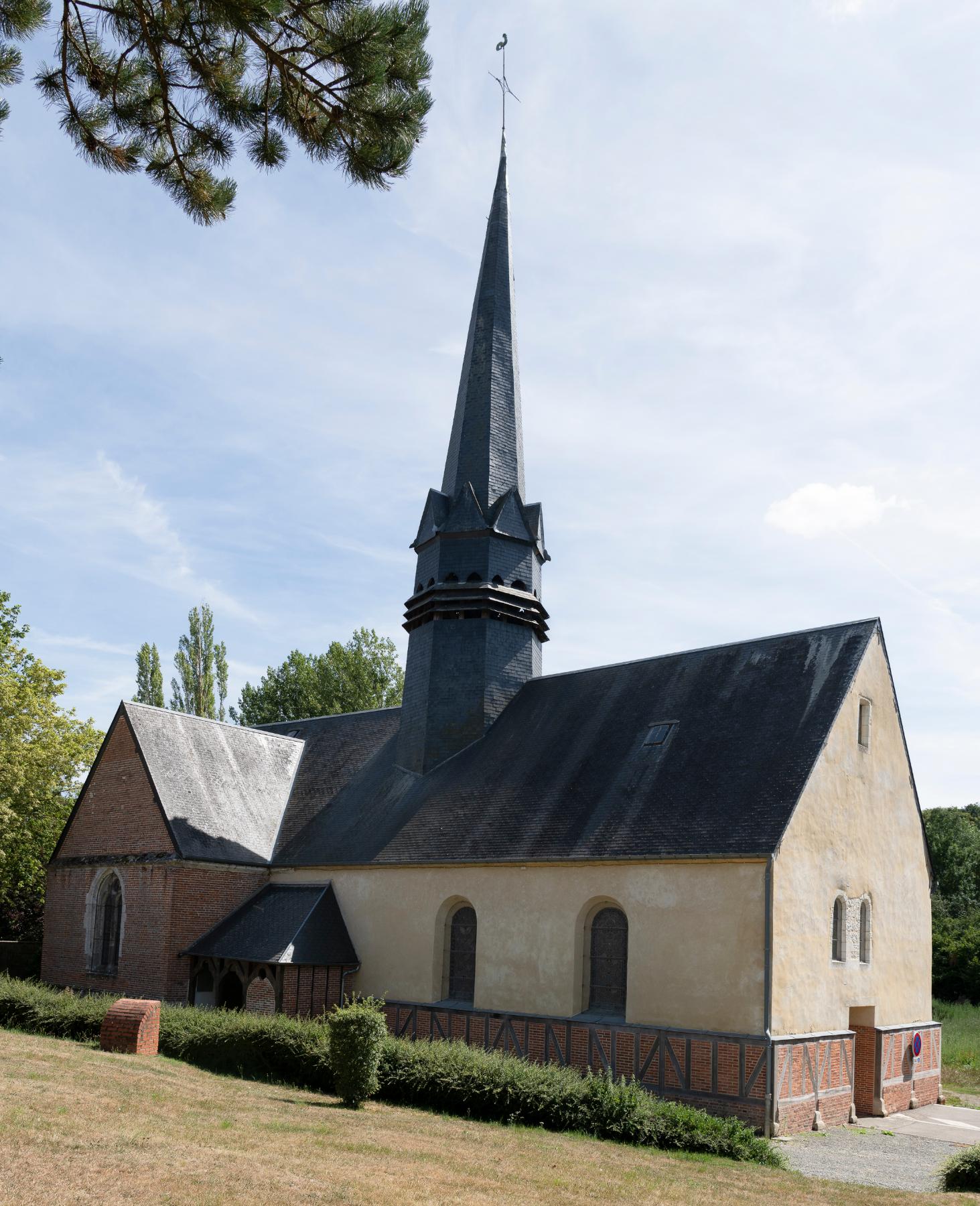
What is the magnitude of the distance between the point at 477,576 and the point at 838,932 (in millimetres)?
11105

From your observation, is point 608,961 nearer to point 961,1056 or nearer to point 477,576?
point 477,576

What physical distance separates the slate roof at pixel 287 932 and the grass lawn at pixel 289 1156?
257 inches

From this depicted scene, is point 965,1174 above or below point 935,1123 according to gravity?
above

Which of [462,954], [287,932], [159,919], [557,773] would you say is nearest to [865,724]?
[557,773]

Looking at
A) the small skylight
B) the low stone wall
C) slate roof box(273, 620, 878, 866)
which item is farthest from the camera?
the small skylight

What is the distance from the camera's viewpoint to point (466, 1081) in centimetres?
1522

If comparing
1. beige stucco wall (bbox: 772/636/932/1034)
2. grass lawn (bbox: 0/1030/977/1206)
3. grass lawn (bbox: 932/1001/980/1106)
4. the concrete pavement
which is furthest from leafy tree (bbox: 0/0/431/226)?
grass lawn (bbox: 932/1001/980/1106)

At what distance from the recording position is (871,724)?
67.1 ft

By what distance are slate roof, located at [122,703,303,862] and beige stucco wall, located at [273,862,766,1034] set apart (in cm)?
263

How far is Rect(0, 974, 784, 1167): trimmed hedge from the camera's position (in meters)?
14.3

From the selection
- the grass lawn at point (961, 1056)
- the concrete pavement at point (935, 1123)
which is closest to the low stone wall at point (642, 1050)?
the concrete pavement at point (935, 1123)

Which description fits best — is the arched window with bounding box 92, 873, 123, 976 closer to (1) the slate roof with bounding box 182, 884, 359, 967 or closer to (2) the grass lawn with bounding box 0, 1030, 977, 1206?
(1) the slate roof with bounding box 182, 884, 359, 967

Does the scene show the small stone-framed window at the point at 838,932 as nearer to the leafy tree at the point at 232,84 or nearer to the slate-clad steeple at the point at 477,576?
the slate-clad steeple at the point at 477,576

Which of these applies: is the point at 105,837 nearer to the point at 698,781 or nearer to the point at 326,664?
the point at 698,781
